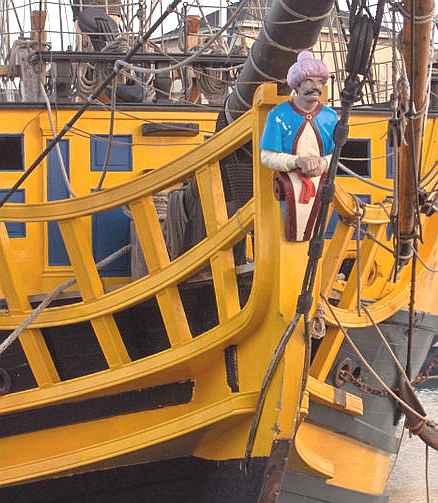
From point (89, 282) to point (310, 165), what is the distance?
1758 mm

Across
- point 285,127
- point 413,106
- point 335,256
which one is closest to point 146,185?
point 285,127

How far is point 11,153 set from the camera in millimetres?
7090

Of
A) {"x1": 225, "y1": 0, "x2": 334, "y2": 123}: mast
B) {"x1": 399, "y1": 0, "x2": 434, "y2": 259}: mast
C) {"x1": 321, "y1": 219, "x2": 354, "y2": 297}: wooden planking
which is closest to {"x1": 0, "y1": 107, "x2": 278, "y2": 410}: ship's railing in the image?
{"x1": 225, "y1": 0, "x2": 334, "y2": 123}: mast

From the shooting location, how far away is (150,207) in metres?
5.54

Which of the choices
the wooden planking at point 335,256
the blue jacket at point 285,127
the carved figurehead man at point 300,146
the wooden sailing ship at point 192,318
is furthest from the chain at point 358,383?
the blue jacket at point 285,127

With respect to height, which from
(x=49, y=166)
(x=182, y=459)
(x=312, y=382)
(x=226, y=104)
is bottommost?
(x=182, y=459)

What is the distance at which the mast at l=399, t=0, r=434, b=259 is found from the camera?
4.52 meters

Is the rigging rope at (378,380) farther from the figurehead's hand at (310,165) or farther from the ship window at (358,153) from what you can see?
the ship window at (358,153)

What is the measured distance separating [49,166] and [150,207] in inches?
66.6

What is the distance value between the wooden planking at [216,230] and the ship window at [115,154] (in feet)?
6.15

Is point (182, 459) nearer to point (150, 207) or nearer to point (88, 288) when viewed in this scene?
point (88, 288)

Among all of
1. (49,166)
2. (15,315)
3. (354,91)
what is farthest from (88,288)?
(354,91)

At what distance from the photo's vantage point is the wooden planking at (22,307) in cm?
580

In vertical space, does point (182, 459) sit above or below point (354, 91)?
below
